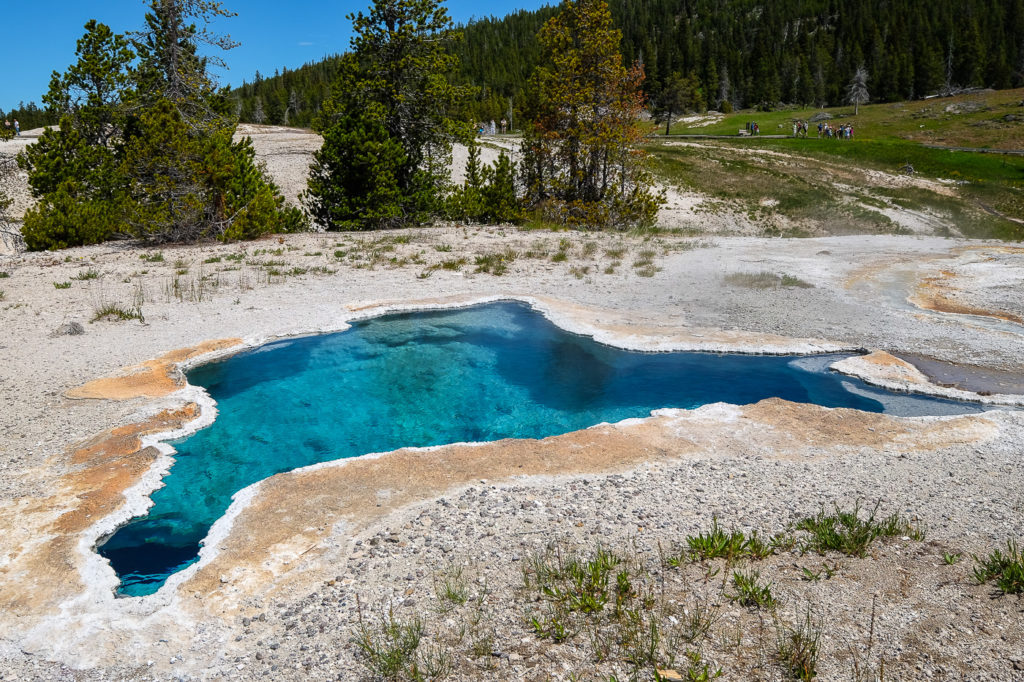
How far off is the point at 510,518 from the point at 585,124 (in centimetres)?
2418

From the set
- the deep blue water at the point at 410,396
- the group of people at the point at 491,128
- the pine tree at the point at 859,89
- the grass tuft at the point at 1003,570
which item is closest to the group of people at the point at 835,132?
the pine tree at the point at 859,89

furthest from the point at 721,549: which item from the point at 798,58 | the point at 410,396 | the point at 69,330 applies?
the point at 798,58

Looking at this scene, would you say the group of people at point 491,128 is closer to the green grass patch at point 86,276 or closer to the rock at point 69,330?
the green grass patch at point 86,276

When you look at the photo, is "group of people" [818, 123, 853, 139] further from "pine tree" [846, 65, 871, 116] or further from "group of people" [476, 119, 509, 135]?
"group of people" [476, 119, 509, 135]

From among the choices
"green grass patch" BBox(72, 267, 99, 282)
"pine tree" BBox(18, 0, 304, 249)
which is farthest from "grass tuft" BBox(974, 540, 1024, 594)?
"pine tree" BBox(18, 0, 304, 249)

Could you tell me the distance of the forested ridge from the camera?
100m

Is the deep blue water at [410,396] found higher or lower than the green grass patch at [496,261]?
lower

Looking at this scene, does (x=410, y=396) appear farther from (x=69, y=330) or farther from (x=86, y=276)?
(x=86, y=276)

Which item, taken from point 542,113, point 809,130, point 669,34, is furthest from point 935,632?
point 669,34

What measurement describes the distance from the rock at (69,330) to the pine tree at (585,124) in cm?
1965

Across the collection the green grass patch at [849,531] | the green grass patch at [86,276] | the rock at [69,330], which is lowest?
the green grass patch at [849,531]

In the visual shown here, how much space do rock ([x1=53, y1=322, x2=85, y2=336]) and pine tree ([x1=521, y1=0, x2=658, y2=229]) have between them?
19.6 metres

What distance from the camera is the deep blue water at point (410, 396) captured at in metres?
7.50

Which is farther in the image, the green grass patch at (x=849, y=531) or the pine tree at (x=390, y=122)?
the pine tree at (x=390, y=122)
